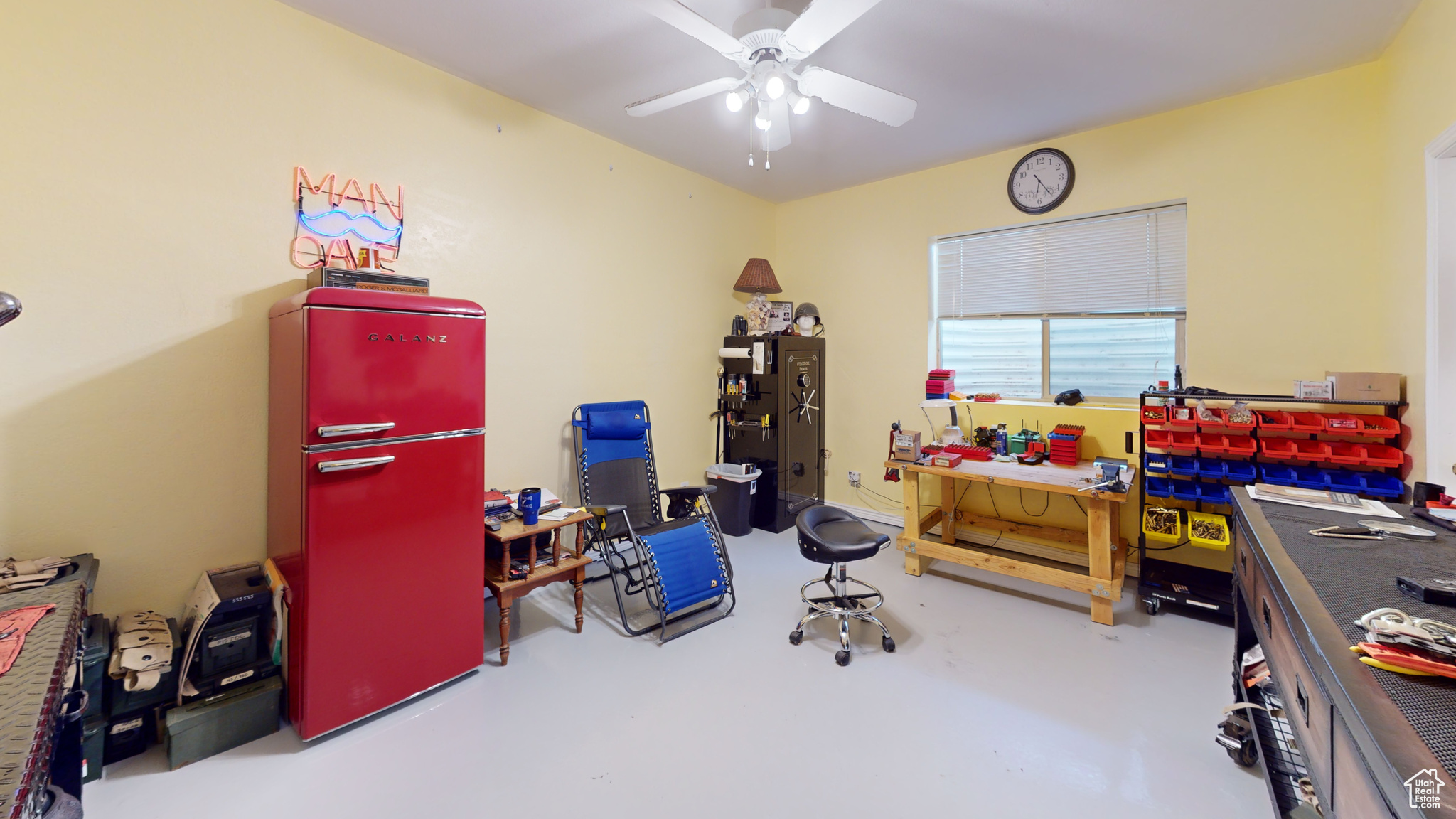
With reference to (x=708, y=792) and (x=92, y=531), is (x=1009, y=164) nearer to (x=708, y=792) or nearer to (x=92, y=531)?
(x=708, y=792)

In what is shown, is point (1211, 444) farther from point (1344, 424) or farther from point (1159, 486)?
point (1344, 424)

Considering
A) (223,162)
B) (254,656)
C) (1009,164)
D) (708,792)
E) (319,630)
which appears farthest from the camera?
(1009,164)

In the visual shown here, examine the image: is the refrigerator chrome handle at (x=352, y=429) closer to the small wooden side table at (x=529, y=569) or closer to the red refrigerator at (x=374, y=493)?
the red refrigerator at (x=374, y=493)

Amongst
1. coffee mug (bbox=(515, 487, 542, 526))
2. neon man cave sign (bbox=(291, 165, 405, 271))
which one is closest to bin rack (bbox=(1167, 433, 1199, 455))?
coffee mug (bbox=(515, 487, 542, 526))

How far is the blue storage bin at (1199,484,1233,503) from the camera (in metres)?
2.79

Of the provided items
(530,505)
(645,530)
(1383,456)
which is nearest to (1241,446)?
(1383,456)

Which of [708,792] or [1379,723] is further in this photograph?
[708,792]

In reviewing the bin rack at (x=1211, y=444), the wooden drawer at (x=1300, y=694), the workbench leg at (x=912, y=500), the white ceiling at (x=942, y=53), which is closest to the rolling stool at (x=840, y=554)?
the workbench leg at (x=912, y=500)

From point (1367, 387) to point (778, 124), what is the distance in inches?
120

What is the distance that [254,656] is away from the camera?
2.04 metres

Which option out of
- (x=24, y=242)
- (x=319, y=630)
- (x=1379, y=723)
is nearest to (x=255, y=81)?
(x=24, y=242)

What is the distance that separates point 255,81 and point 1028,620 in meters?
4.51

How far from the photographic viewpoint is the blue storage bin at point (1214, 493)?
279 cm

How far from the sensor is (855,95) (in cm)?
223
